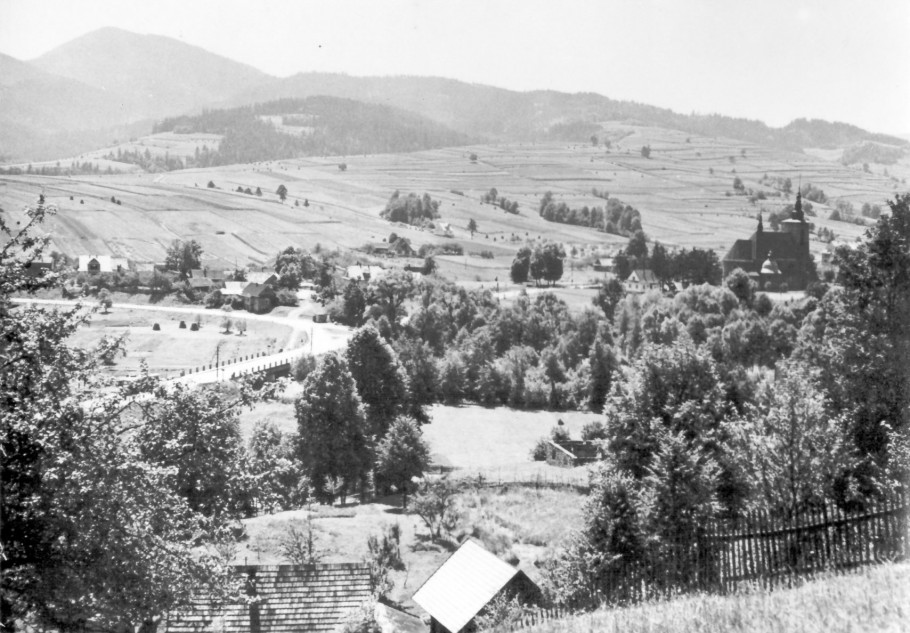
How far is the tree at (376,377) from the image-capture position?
167 feet

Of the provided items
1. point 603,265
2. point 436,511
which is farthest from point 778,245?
point 436,511

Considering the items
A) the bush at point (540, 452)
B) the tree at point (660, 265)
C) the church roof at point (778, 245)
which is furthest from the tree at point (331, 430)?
the church roof at point (778, 245)

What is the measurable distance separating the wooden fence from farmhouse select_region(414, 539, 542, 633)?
5743 mm

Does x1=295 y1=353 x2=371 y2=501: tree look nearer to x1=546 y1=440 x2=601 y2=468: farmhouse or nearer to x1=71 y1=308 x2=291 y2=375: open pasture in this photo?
x1=546 y1=440 x2=601 y2=468: farmhouse

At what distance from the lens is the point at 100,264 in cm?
10138

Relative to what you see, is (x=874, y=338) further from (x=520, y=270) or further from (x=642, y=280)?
(x=642, y=280)

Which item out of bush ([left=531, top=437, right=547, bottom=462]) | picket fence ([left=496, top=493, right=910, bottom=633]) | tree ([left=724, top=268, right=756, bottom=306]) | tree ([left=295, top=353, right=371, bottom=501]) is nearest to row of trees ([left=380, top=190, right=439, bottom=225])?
tree ([left=724, top=268, right=756, bottom=306])

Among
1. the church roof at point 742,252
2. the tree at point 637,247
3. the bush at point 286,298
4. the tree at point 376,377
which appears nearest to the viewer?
the tree at point 376,377

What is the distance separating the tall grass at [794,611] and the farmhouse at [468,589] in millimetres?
8105

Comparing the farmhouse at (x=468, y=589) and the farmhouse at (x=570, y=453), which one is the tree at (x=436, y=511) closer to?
the farmhouse at (x=468, y=589)

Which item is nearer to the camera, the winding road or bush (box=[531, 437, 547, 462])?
bush (box=[531, 437, 547, 462])

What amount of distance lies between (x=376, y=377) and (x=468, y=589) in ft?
98.7

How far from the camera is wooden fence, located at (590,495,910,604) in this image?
14.0 metres

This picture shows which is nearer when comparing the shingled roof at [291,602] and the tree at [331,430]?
the shingled roof at [291,602]
